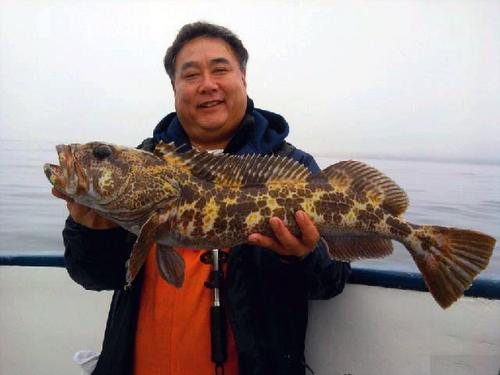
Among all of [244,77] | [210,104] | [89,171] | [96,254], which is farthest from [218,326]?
[244,77]

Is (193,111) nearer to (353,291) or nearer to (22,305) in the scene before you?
(353,291)

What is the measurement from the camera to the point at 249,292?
240 centimetres

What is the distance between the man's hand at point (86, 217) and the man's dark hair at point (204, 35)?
1264 mm

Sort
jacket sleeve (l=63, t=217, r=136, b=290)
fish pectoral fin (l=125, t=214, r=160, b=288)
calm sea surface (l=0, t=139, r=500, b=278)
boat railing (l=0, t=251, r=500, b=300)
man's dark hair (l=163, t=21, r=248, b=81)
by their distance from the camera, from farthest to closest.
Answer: calm sea surface (l=0, t=139, r=500, b=278) → man's dark hair (l=163, t=21, r=248, b=81) → boat railing (l=0, t=251, r=500, b=300) → jacket sleeve (l=63, t=217, r=136, b=290) → fish pectoral fin (l=125, t=214, r=160, b=288)

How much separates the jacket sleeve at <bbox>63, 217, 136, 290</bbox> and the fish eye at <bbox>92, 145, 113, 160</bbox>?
1.39ft

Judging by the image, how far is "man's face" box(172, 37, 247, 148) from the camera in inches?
112

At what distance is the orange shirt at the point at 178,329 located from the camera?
238 cm

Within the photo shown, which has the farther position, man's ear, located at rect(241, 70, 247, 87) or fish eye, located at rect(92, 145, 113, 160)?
man's ear, located at rect(241, 70, 247, 87)

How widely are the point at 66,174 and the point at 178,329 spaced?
99 cm

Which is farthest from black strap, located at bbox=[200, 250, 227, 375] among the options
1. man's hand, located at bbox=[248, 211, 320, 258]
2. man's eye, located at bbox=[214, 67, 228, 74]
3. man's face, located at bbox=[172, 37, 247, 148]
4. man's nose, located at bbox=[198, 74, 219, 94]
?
man's eye, located at bbox=[214, 67, 228, 74]

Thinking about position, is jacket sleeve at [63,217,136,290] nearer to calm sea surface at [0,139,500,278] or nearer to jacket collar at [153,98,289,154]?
jacket collar at [153,98,289,154]

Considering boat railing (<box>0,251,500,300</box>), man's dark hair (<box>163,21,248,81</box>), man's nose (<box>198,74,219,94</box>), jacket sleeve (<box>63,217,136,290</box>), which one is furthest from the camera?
man's dark hair (<box>163,21,248,81</box>)

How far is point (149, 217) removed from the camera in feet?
7.26

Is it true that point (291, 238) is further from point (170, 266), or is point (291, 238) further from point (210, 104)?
point (210, 104)
